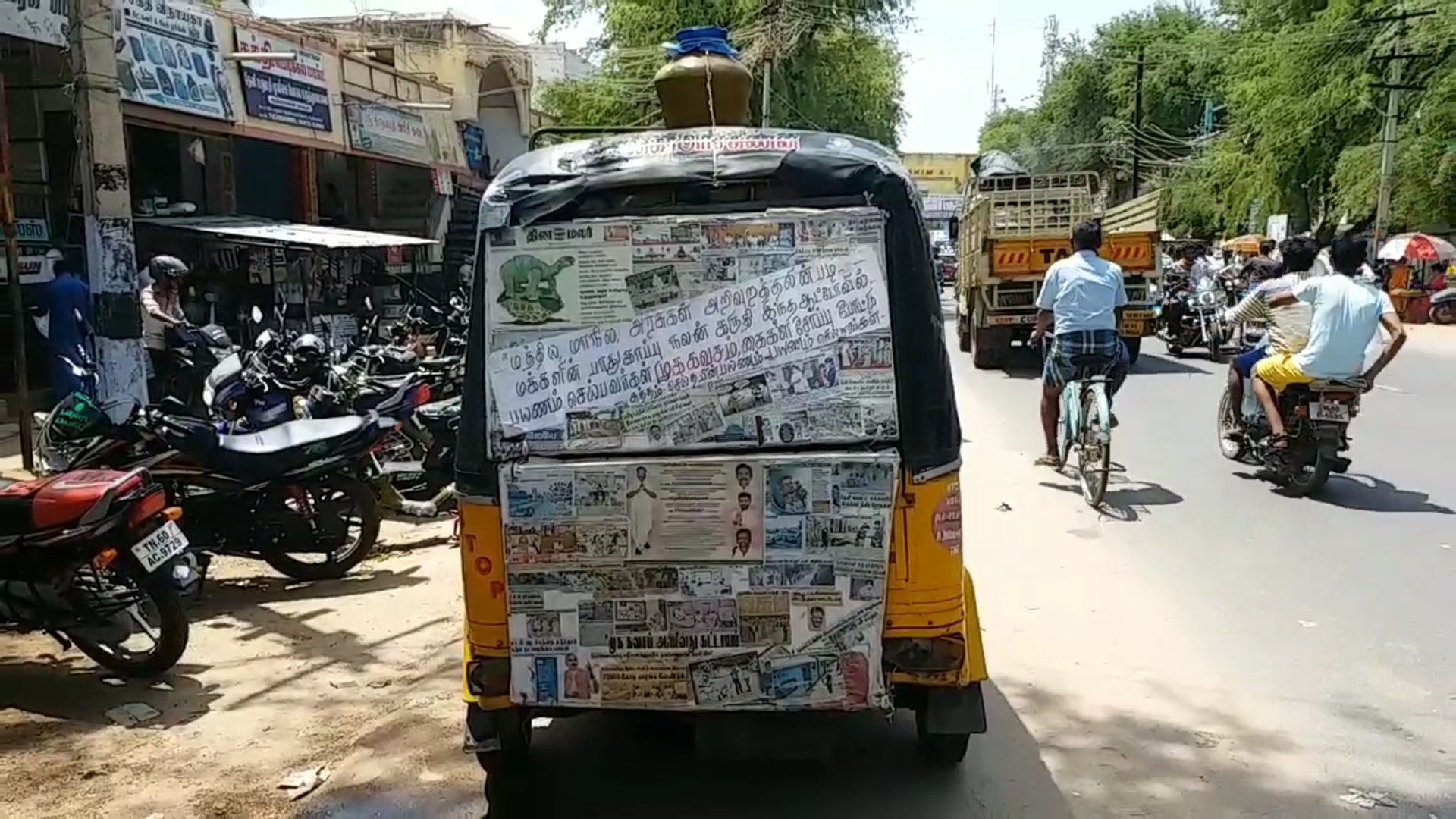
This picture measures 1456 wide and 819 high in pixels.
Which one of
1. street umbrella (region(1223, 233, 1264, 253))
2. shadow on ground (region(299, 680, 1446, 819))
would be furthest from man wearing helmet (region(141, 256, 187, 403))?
street umbrella (region(1223, 233, 1264, 253))

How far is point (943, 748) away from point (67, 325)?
9352 mm

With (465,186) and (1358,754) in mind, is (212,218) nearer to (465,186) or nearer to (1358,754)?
(465,186)

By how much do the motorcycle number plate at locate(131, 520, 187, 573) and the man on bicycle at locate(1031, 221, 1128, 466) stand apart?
5613 millimetres

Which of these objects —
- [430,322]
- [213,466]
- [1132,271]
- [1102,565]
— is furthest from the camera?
[1132,271]

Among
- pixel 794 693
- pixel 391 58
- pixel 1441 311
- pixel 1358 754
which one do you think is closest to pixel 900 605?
pixel 794 693

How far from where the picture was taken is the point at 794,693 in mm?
3389

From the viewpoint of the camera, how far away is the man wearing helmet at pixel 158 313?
976 cm

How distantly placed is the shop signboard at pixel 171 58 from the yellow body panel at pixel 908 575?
1140cm

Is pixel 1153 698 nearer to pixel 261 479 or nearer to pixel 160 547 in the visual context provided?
pixel 160 547

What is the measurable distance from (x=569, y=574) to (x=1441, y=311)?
25.3 metres

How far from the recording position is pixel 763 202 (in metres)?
3.55

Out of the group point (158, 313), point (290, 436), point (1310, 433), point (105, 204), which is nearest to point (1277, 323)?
point (1310, 433)

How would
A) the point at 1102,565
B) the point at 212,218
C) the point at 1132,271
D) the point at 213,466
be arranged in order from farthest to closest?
the point at 1132,271
the point at 212,218
the point at 1102,565
the point at 213,466

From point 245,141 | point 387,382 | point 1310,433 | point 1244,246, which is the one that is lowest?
point 1310,433
